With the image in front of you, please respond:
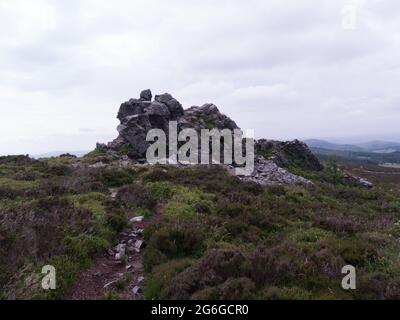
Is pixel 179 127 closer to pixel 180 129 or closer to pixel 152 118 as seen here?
pixel 180 129

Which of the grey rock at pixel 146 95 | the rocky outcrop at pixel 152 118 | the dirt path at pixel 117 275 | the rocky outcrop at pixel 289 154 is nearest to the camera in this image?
the dirt path at pixel 117 275

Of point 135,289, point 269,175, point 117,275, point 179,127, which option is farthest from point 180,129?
point 135,289

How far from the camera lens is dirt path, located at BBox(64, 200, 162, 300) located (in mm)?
8758

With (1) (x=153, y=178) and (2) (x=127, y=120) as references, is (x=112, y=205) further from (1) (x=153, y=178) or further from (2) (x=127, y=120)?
(2) (x=127, y=120)

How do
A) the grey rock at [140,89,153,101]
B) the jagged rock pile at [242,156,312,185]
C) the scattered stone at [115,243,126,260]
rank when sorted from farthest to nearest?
the grey rock at [140,89,153,101] < the jagged rock pile at [242,156,312,185] < the scattered stone at [115,243,126,260]

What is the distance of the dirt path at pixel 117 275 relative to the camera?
8758 mm

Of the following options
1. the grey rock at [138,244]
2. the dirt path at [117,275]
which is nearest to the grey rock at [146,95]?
the dirt path at [117,275]

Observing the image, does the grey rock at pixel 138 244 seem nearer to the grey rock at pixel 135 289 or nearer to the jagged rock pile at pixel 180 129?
the grey rock at pixel 135 289

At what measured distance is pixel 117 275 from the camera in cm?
994

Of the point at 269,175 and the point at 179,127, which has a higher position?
the point at 179,127

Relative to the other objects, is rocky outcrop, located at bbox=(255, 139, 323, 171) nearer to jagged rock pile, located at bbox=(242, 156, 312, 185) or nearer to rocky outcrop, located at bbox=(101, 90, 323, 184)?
rocky outcrop, located at bbox=(101, 90, 323, 184)

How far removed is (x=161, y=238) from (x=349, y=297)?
5.48 metres

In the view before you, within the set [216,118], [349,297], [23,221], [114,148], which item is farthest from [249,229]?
[216,118]

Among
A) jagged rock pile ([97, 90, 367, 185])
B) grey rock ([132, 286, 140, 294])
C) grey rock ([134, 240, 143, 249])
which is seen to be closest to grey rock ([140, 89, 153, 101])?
jagged rock pile ([97, 90, 367, 185])
